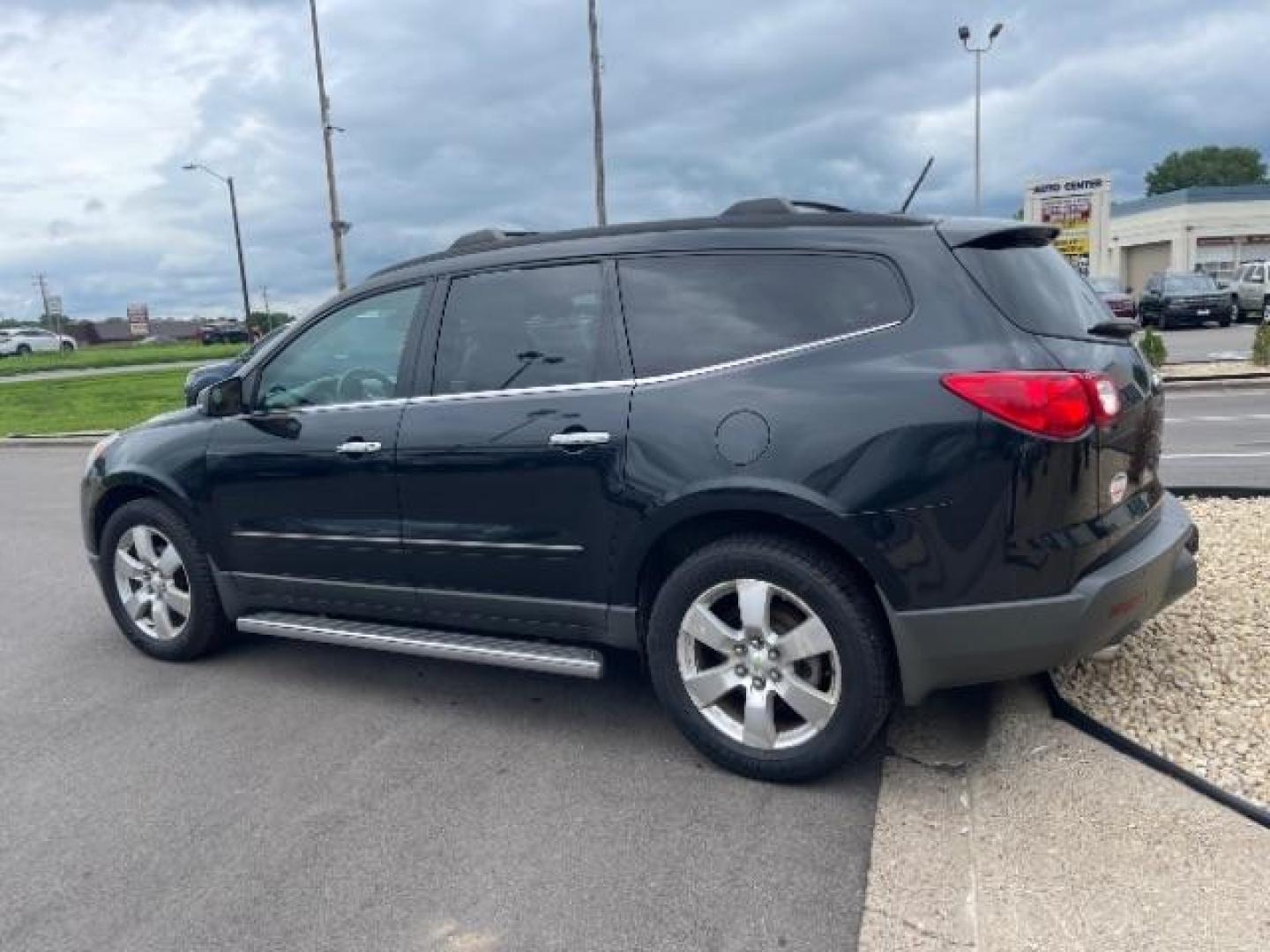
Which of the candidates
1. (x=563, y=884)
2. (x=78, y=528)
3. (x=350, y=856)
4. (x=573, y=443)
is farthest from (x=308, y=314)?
(x=78, y=528)

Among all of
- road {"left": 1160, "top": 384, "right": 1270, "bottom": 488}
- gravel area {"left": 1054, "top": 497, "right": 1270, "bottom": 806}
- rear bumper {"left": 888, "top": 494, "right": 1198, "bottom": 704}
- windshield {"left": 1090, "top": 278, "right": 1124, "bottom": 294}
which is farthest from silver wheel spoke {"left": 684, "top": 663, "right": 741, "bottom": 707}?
windshield {"left": 1090, "top": 278, "right": 1124, "bottom": 294}

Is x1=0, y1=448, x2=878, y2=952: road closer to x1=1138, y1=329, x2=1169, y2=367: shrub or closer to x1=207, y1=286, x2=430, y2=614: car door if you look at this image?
x1=207, y1=286, x2=430, y2=614: car door

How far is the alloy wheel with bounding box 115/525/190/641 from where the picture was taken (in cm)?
499

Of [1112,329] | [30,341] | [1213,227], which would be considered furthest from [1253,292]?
[30,341]

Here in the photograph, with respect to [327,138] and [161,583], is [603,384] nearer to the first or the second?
[161,583]

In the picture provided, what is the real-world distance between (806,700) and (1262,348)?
16235mm

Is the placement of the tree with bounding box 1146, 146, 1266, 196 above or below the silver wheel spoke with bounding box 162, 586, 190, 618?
above

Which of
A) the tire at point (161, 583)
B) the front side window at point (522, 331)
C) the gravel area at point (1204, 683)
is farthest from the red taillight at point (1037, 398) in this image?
the tire at point (161, 583)

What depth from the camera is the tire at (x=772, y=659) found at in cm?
329

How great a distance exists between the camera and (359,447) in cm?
423

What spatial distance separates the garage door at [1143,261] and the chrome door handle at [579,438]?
52.7m

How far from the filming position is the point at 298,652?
517cm

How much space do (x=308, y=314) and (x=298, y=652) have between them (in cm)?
165

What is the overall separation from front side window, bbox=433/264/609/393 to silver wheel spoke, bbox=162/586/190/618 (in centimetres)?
181
